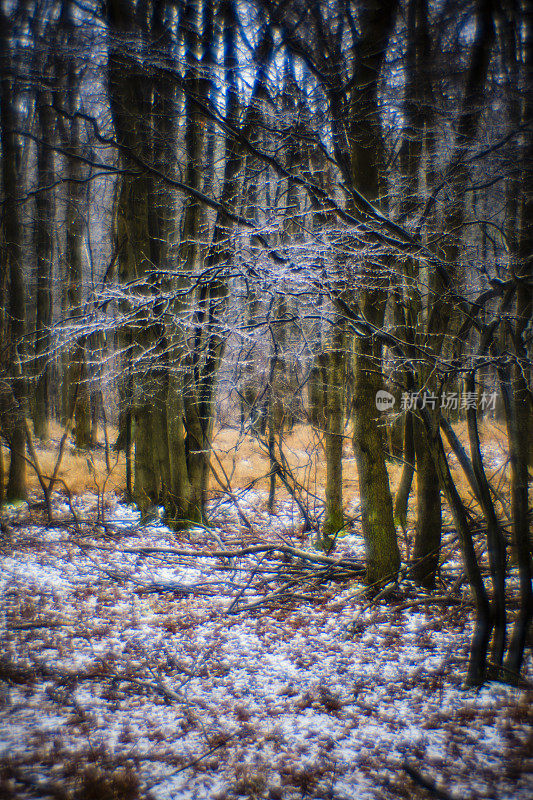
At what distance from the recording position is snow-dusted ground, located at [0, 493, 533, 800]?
2.37m

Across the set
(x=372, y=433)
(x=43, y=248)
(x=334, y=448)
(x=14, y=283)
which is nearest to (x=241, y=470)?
(x=334, y=448)

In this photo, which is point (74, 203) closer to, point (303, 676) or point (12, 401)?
point (12, 401)

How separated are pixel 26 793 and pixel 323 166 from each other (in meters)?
6.40

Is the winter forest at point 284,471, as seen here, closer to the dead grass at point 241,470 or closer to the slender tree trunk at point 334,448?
the slender tree trunk at point 334,448

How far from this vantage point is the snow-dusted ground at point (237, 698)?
2369 mm

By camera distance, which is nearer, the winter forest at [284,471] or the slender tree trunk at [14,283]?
the winter forest at [284,471]

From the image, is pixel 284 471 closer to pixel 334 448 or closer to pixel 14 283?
pixel 334 448

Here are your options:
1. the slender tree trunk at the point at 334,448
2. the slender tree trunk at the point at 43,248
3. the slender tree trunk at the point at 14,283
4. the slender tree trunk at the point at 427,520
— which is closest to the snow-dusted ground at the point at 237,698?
the slender tree trunk at the point at 427,520

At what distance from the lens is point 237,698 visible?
3.16 m

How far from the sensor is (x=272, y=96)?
3934 millimetres

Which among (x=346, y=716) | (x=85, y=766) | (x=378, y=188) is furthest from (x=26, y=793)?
(x=378, y=188)

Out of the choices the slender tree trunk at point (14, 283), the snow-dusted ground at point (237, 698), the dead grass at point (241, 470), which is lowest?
the snow-dusted ground at point (237, 698)

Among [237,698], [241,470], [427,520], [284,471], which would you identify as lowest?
[237,698]

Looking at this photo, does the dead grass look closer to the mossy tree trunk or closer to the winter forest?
the winter forest
